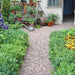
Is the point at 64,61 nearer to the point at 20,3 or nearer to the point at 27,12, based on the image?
the point at 27,12

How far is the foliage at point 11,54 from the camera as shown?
3.03 metres

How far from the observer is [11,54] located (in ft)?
12.0

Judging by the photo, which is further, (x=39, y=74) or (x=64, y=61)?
(x=39, y=74)

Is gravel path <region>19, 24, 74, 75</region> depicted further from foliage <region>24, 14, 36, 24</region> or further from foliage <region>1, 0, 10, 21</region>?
foliage <region>1, 0, 10, 21</region>

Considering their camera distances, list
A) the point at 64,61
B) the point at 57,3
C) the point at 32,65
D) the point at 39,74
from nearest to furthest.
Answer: the point at 64,61, the point at 39,74, the point at 32,65, the point at 57,3

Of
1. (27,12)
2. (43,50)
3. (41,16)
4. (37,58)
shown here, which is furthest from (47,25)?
(37,58)

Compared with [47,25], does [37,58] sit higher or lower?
lower

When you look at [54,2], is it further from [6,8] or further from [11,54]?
[11,54]

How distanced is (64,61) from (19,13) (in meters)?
6.33

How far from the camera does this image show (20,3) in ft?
31.3

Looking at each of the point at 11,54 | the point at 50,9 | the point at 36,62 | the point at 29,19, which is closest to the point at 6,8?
the point at 29,19

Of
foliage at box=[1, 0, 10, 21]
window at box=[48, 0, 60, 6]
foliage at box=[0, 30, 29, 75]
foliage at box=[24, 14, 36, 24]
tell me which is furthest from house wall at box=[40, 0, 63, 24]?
foliage at box=[0, 30, 29, 75]

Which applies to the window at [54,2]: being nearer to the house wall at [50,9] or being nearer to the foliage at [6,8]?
the house wall at [50,9]

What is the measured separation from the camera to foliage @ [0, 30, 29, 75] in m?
3.03
